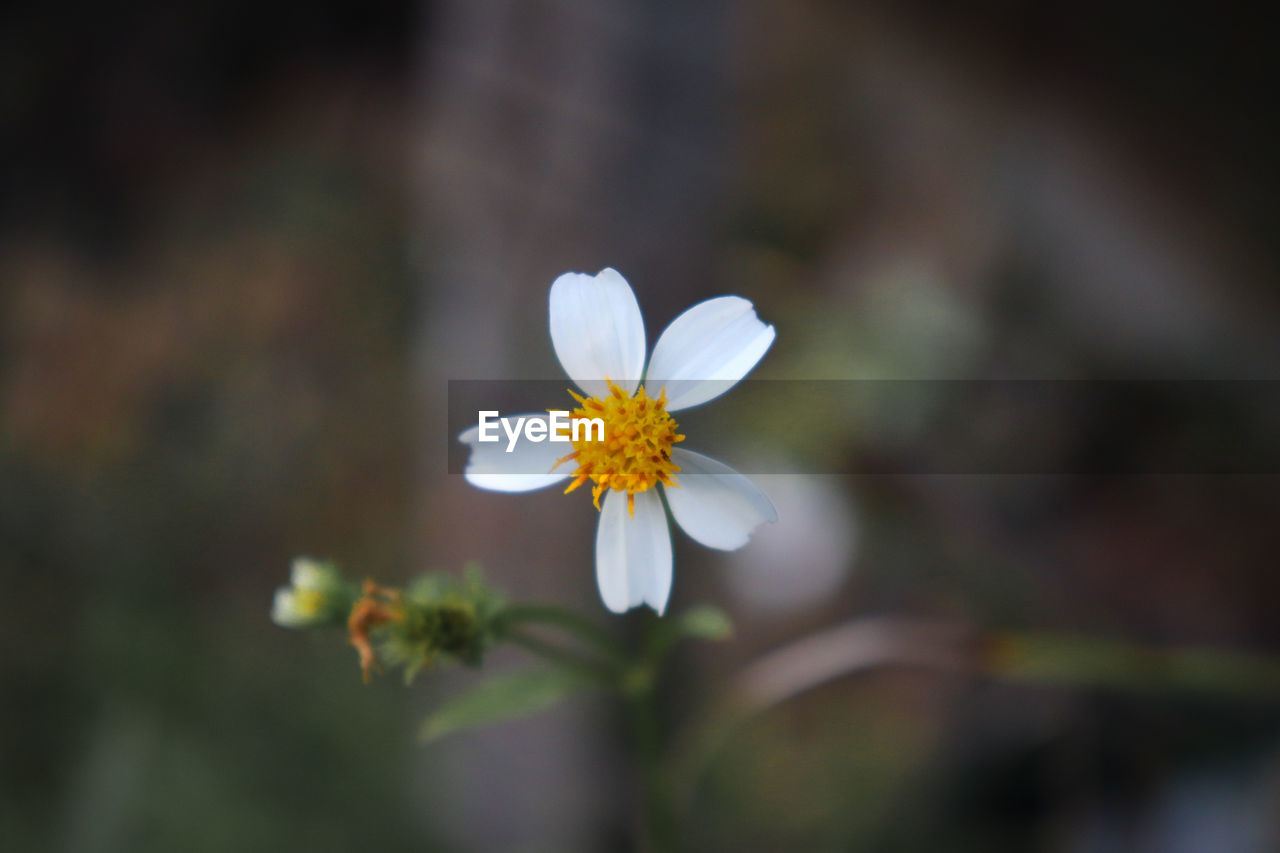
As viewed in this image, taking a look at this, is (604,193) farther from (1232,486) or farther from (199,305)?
(1232,486)

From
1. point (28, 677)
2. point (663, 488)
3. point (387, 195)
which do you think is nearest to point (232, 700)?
point (28, 677)

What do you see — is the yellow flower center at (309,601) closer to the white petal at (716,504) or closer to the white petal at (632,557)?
the white petal at (632,557)

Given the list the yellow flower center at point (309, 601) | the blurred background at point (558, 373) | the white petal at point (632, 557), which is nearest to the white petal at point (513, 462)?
the white petal at point (632, 557)

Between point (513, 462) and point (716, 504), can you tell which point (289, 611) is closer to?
point (513, 462)

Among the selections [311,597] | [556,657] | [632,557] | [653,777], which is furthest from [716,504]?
[311,597]

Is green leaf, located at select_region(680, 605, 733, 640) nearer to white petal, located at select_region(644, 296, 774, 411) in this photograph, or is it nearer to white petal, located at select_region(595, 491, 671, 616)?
white petal, located at select_region(595, 491, 671, 616)
